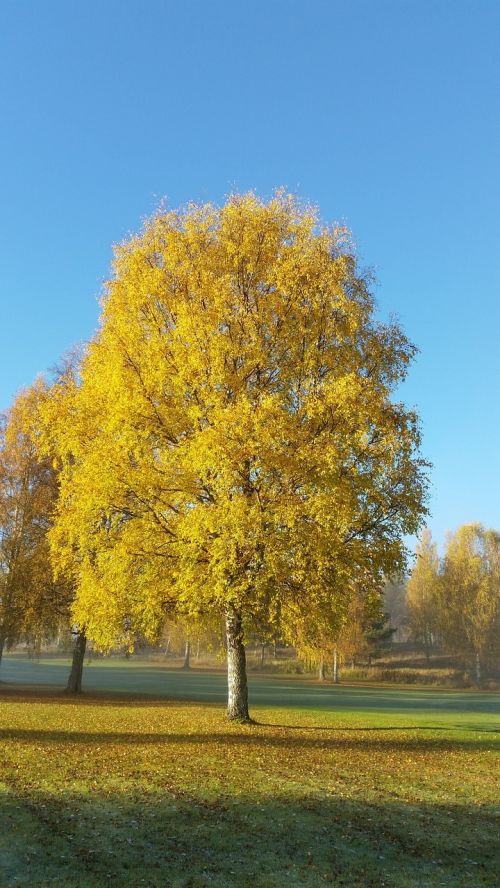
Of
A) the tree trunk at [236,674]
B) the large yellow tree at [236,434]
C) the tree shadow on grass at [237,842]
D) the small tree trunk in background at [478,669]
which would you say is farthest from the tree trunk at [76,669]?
the small tree trunk in background at [478,669]

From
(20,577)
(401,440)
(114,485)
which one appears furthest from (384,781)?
(20,577)

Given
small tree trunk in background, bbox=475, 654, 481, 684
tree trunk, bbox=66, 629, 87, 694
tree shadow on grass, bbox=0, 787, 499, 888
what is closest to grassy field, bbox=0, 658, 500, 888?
tree shadow on grass, bbox=0, 787, 499, 888

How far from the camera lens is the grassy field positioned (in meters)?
6.64

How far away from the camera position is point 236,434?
50.8 feet

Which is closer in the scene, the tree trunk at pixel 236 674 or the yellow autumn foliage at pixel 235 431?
the yellow autumn foliage at pixel 235 431

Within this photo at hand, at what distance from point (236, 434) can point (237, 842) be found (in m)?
9.43

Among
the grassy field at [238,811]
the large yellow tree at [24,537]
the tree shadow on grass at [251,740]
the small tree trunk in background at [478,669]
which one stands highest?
the large yellow tree at [24,537]

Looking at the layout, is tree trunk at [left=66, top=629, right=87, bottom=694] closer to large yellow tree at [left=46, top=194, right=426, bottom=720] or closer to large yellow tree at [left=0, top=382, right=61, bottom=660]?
large yellow tree at [left=0, top=382, right=61, bottom=660]

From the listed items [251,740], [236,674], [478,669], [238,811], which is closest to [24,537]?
[236,674]

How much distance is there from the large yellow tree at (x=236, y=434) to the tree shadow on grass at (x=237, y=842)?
6834 mm

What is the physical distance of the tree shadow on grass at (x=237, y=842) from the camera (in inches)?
253

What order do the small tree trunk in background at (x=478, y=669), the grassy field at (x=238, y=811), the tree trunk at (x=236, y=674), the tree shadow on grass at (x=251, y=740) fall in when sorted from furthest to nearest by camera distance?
the small tree trunk in background at (x=478, y=669)
the tree trunk at (x=236, y=674)
the tree shadow on grass at (x=251, y=740)
the grassy field at (x=238, y=811)

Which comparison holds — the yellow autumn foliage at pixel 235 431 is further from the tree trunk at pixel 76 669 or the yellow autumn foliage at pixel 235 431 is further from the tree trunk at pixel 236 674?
the tree trunk at pixel 76 669

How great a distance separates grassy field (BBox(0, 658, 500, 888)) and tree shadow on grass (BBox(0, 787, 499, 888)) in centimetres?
2
